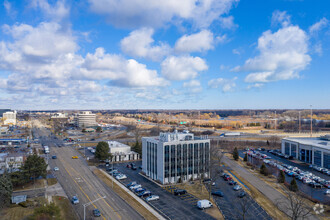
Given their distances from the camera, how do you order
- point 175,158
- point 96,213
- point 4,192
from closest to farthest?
1. point 96,213
2. point 4,192
3. point 175,158

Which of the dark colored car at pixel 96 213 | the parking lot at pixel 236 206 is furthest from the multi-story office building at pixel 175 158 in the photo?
the dark colored car at pixel 96 213

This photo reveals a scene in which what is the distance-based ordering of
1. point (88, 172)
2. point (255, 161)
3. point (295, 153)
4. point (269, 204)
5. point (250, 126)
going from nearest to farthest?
point (269, 204)
point (88, 172)
point (255, 161)
point (295, 153)
point (250, 126)

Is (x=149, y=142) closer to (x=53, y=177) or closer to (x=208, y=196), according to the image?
(x=208, y=196)

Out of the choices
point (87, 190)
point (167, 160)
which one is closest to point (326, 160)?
point (167, 160)

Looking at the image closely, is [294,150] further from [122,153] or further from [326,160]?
[122,153]

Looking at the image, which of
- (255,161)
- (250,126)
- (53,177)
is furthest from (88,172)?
(250,126)

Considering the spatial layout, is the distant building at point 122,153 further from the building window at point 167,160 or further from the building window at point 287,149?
the building window at point 287,149
